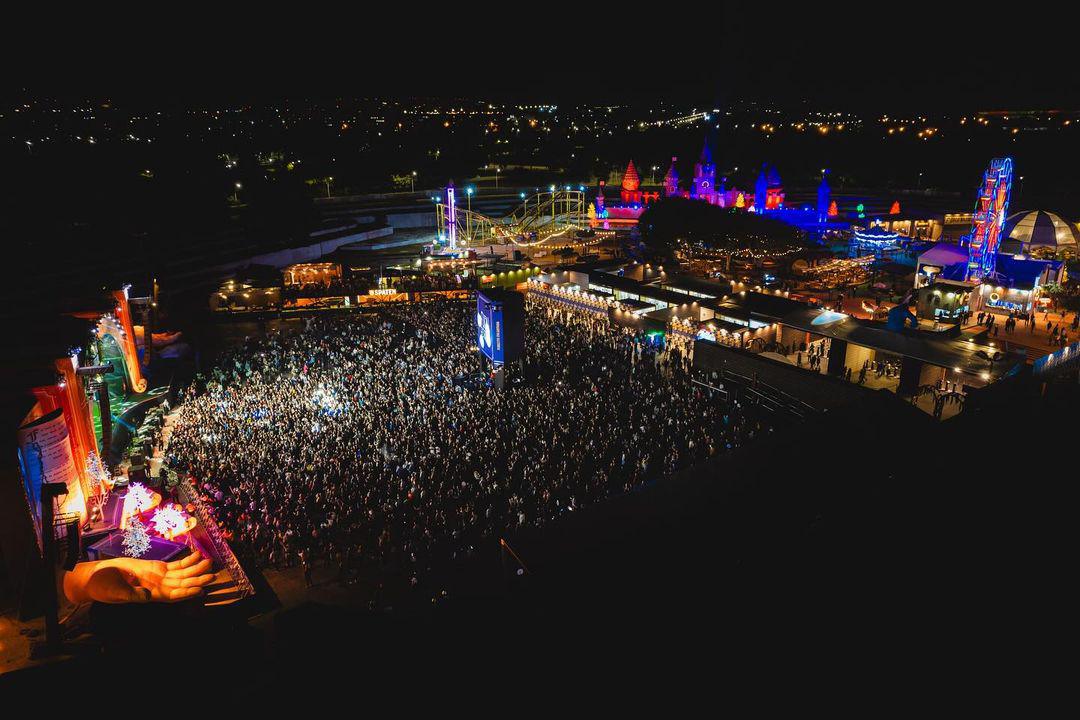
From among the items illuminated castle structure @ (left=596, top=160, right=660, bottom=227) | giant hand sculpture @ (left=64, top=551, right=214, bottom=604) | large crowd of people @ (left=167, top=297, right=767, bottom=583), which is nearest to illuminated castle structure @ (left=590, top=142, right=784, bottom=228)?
illuminated castle structure @ (left=596, top=160, right=660, bottom=227)

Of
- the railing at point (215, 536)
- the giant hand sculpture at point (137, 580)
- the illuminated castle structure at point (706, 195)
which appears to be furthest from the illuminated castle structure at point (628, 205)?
the giant hand sculpture at point (137, 580)

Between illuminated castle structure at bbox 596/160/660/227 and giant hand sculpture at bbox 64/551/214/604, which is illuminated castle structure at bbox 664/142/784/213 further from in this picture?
giant hand sculpture at bbox 64/551/214/604

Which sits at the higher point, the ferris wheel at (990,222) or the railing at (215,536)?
the ferris wheel at (990,222)

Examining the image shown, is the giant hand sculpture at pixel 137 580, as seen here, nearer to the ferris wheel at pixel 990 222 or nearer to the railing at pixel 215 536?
the railing at pixel 215 536

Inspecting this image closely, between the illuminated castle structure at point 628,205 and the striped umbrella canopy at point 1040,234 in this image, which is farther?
the illuminated castle structure at point 628,205

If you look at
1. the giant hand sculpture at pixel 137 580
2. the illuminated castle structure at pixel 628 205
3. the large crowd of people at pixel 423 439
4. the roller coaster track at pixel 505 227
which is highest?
the illuminated castle structure at pixel 628 205

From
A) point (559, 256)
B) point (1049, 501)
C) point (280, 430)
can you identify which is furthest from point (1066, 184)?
point (280, 430)
